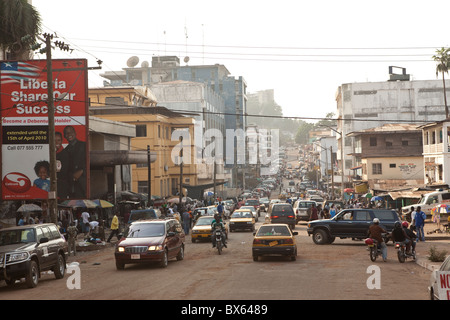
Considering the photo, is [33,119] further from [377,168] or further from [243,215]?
[377,168]

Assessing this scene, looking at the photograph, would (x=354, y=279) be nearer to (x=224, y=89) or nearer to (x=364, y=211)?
(x=364, y=211)

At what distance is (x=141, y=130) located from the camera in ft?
222

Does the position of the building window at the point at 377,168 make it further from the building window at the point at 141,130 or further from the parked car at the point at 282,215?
the parked car at the point at 282,215

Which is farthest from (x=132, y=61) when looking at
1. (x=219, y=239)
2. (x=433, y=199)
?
(x=219, y=239)

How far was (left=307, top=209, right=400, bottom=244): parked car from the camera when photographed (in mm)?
28891

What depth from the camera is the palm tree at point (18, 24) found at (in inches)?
1195

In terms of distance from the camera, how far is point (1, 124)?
34469mm

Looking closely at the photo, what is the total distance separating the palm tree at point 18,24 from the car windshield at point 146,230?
13.0 m

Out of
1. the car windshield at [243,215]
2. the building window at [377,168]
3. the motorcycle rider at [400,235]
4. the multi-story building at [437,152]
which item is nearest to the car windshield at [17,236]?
the motorcycle rider at [400,235]

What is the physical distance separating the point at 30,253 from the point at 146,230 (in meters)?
5.46
